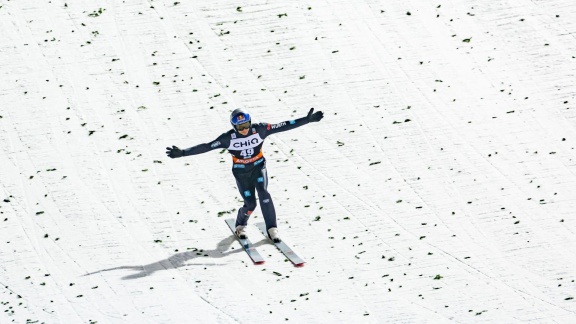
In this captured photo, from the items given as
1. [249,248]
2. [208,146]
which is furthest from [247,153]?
[249,248]

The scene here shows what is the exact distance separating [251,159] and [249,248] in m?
1.21

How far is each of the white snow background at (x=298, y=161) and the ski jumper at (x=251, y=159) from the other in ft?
1.82

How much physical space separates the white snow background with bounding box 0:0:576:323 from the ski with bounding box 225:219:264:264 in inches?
3.9

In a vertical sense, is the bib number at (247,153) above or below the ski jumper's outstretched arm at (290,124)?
below

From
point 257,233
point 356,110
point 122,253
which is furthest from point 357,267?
point 356,110

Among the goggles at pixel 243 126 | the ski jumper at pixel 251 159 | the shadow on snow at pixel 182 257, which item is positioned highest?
the goggles at pixel 243 126

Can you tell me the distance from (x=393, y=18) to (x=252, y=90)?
3.54 metres

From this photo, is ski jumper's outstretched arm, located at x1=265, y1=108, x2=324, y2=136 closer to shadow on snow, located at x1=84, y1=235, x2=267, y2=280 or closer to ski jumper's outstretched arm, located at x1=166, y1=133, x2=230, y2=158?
ski jumper's outstretched arm, located at x1=166, y1=133, x2=230, y2=158

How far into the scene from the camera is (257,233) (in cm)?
1500

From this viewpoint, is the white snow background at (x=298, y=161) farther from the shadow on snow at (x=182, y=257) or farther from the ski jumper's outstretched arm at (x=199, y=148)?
the ski jumper's outstretched arm at (x=199, y=148)

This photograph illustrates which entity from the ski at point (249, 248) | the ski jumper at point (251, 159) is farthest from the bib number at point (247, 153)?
the ski at point (249, 248)

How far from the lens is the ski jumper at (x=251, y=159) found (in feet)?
46.5

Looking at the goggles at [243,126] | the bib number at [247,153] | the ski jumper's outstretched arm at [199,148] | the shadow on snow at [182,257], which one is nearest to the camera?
the ski jumper's outstretched arm at [199,148]

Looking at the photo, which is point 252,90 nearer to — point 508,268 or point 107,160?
point 107,160
